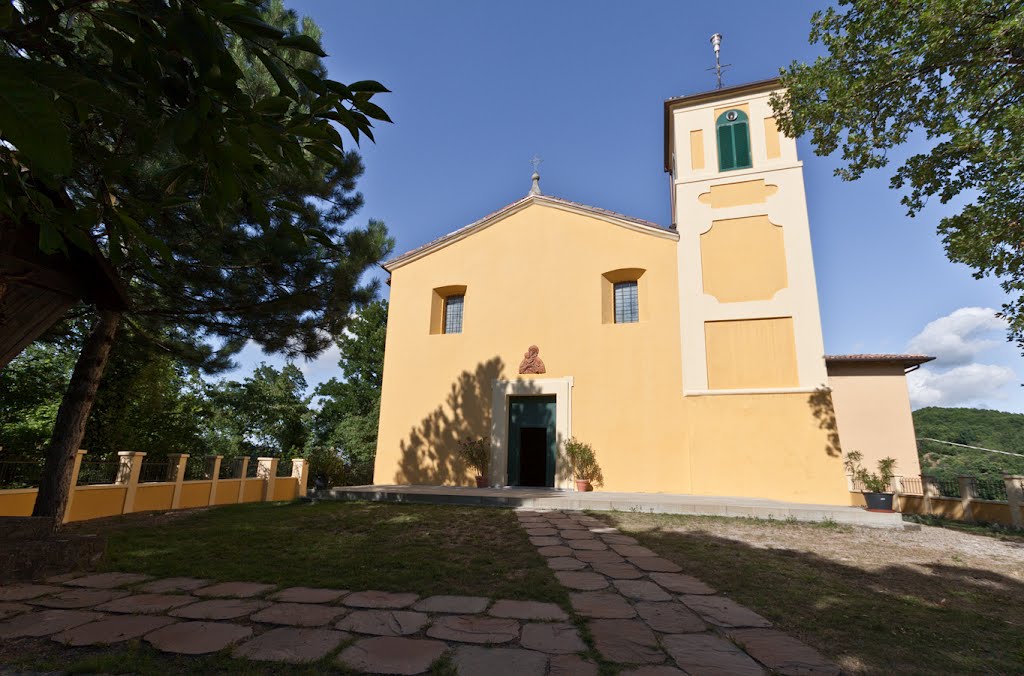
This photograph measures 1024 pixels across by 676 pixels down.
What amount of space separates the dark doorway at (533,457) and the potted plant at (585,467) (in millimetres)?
1727

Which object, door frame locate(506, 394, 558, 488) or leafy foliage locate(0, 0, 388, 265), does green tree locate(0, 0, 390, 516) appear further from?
door frame locate(506, 394, 558, 488)

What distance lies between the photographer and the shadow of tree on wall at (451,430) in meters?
11.8

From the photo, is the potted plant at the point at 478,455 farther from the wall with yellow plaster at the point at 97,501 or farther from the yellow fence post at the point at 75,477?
the yellow fence post at the point at 75,477

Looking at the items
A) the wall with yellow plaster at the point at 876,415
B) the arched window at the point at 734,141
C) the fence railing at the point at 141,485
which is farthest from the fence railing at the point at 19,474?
the wall with yellow plaster at the point at 876,415

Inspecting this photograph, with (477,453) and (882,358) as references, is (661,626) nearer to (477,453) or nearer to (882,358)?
(477,453)

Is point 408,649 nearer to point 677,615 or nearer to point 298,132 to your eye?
point 677,615

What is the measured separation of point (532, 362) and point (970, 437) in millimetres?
28814

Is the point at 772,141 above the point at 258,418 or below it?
above

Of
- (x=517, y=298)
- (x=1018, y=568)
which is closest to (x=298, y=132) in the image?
(x=1018, y=568)

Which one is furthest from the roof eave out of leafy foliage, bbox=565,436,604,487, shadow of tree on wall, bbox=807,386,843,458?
leafy foliage, bbox=565,436,604,487

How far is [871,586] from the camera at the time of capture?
3.94 meters

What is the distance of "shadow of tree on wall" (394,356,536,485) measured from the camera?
11.8 meters

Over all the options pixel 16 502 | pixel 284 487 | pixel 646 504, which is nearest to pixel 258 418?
pixel 284 487

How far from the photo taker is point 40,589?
131 inches
